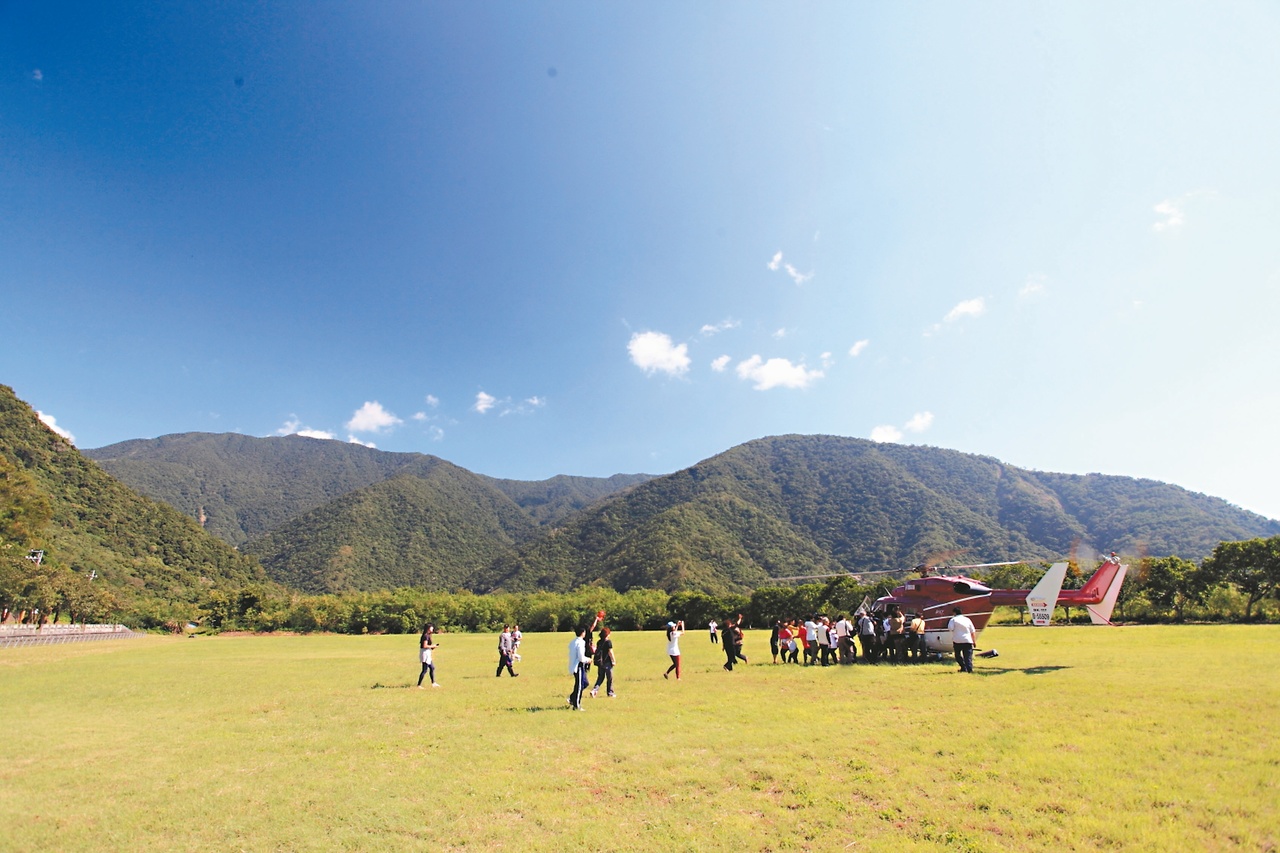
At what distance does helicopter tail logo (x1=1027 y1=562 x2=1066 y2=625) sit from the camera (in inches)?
777

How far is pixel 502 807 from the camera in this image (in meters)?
6.89

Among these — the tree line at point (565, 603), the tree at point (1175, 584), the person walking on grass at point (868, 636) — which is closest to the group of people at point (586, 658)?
the person walking on grass at point (868, 636)

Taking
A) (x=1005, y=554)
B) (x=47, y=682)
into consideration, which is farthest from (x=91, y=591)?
(x=1005, y=554)

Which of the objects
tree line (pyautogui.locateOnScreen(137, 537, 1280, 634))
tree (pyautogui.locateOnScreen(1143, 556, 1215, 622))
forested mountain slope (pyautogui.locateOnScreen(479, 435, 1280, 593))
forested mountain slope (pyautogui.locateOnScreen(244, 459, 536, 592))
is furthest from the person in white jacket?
forested mountain slope (pyautogui.locateOnScreen(244, 459, 536, 592))

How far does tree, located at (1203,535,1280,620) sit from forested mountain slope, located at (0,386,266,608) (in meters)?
119

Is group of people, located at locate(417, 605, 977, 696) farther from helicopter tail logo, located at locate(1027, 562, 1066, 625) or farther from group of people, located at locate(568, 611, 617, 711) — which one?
group of people, located at locate(568, 611, 617, 711)

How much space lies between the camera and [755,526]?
139250 millimetres

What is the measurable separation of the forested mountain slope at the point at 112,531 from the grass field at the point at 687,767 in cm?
Answer: 9145

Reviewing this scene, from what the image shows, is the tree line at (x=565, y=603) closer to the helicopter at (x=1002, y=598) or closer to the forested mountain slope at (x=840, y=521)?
the forested mountain slope at (x=840, y=521)

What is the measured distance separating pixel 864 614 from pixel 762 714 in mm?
11187

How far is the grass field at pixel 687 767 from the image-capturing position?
5.90m

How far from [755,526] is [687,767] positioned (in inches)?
5338

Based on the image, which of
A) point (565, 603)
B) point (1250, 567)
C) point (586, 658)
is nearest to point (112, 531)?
point (565, 603)

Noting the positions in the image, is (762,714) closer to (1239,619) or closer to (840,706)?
(840,706)
